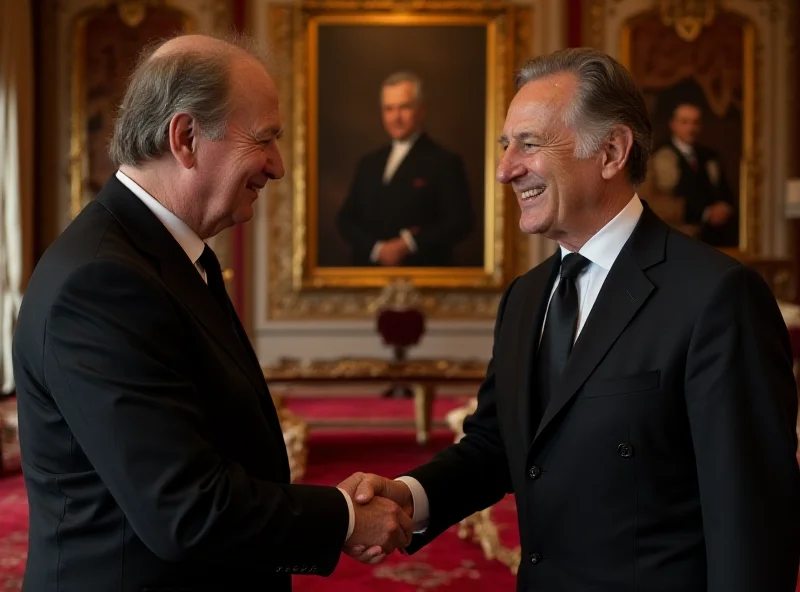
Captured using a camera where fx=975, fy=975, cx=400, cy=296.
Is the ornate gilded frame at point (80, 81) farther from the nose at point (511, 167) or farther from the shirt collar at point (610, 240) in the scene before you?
the shirt collar at point (610, 240)

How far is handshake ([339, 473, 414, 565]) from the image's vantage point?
193 centimetres

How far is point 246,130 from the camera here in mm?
1863

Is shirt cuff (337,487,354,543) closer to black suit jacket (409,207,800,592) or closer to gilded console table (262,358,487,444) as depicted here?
black suit jacket (409,207,800,592)

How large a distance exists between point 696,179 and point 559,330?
23.5ft

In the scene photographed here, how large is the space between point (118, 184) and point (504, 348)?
2.83 ft

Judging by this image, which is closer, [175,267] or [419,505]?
[175,267]

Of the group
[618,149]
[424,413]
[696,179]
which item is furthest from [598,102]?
[696,179]

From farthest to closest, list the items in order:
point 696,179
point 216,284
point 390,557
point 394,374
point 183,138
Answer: point 696,179, point 394,374, point 390,557, point 216,284, point 183,138

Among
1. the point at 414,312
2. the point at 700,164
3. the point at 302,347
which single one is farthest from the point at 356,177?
the point at 700,164

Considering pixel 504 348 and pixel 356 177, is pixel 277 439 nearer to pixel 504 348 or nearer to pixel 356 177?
pixel 504 348

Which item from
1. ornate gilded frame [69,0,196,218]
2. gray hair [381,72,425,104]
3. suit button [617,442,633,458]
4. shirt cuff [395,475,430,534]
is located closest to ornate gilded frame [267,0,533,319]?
gray hair [381,72,425,104]

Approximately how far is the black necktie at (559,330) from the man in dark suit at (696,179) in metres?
7.03

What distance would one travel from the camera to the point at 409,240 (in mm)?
8617

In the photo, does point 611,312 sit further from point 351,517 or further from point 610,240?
point 351,517
